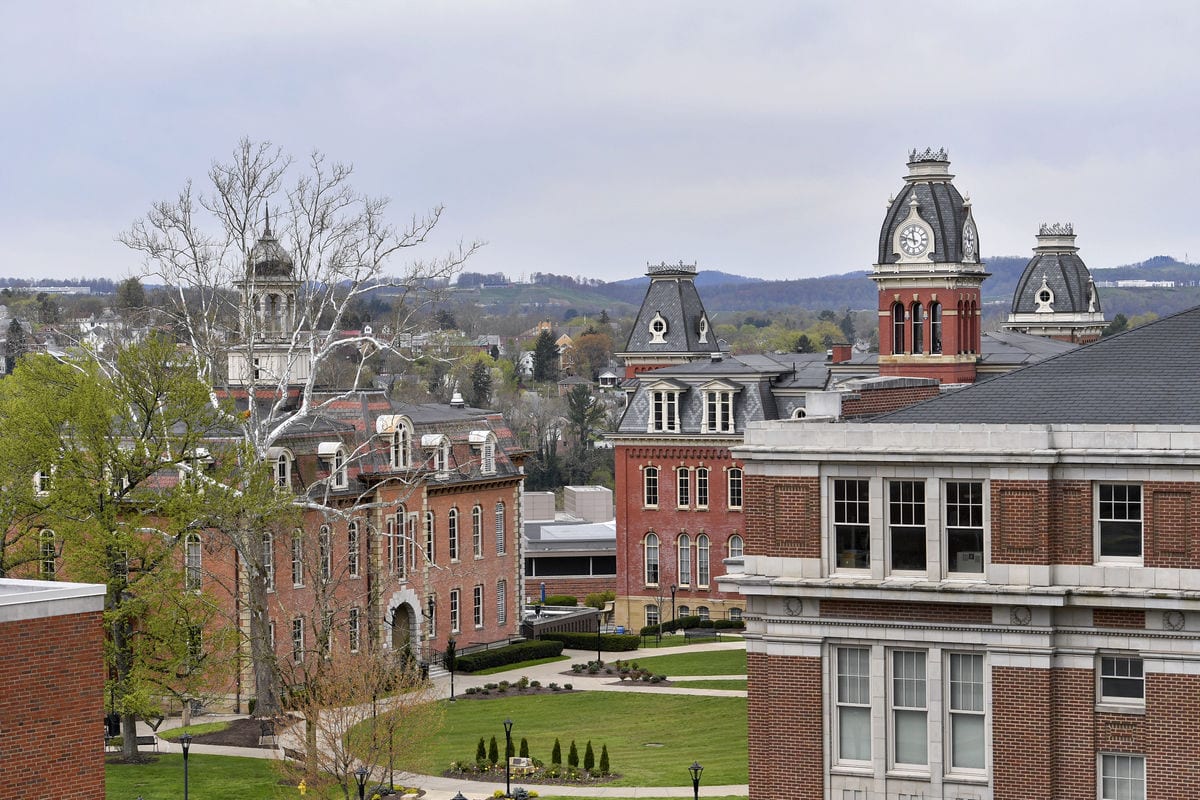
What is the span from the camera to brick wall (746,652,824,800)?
32531 mm

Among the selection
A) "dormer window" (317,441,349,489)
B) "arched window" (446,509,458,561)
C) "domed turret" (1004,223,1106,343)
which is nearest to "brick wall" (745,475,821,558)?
"dormer window" (317,441,349,489)

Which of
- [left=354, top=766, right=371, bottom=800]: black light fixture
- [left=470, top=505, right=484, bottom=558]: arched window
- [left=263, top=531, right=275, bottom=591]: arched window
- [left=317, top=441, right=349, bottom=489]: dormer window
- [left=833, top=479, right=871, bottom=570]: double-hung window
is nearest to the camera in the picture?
[left=833, top=479, right=871, bottom=570]: double-hung window

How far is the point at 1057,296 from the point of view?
371ft

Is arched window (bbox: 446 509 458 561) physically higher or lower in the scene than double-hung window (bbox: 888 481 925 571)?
lower

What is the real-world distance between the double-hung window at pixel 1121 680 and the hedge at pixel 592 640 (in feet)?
132

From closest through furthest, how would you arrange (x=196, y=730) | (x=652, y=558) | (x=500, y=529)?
(x=196, y=730) < (x=500, y=529) < (x=652, y=558)

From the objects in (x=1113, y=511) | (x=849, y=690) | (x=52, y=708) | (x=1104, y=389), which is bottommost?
(x=849, y=690)

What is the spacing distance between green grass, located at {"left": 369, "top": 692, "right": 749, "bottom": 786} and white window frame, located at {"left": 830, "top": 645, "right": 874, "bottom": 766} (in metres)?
11.4

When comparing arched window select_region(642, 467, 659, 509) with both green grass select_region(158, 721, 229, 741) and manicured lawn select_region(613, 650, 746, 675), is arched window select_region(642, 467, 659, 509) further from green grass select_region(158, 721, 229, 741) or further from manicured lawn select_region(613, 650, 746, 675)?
green grass select_region(158, 721, 229, 741)

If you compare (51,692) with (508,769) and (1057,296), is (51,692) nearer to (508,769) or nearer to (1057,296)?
(508,769)

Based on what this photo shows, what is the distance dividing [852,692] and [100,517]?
78.4ft

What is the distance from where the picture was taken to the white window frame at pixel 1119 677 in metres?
30.8

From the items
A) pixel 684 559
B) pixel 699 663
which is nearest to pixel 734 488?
pixel 684 559

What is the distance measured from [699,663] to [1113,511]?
3599 cm
